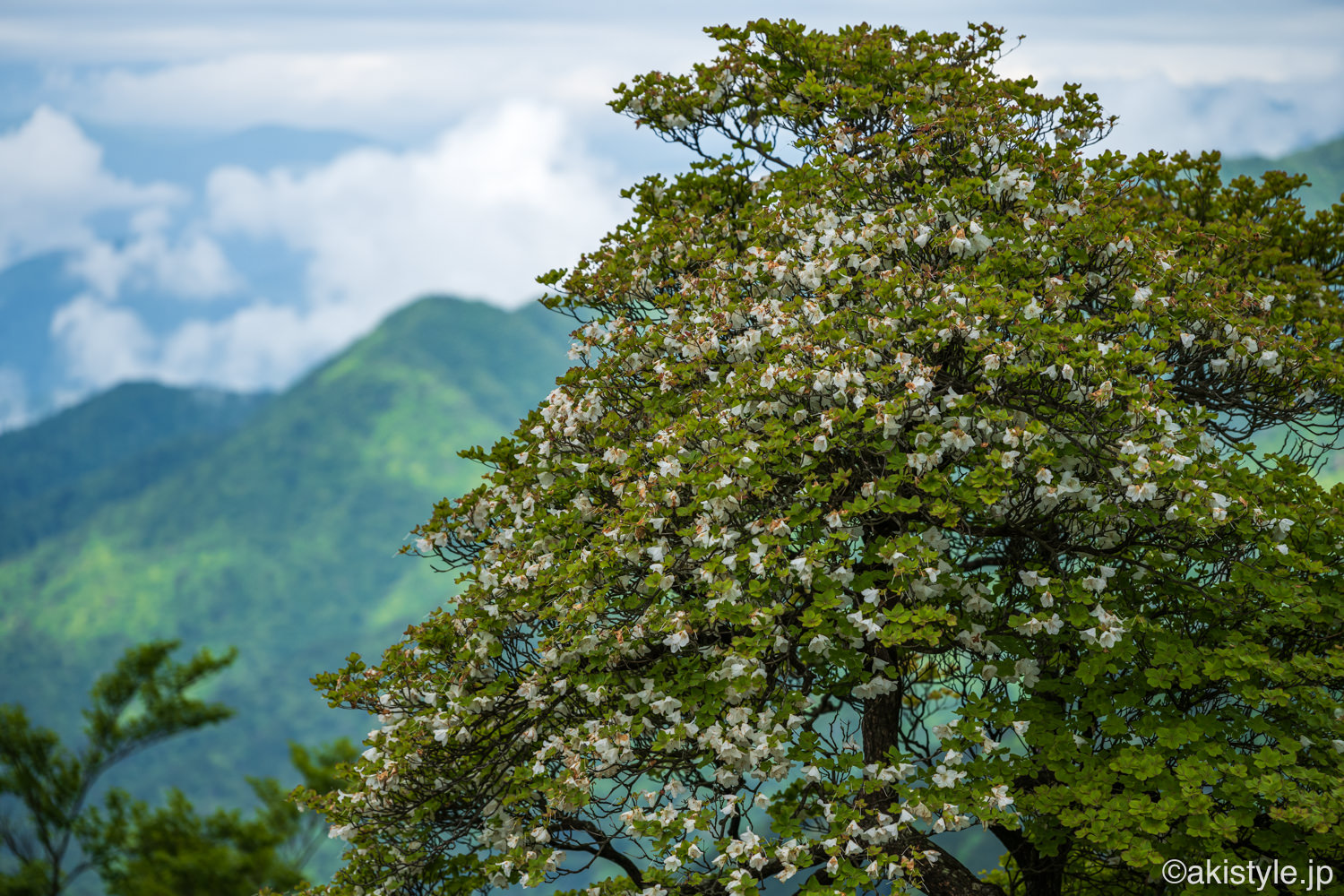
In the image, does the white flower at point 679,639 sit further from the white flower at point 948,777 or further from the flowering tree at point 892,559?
the white flower at point 948,777

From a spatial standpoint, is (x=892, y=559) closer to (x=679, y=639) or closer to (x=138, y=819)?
(x=679, y=639)

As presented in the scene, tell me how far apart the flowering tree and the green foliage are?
21.4 m

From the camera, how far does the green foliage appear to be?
2864cm

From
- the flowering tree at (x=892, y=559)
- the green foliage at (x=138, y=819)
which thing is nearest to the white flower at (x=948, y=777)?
the flowering tree at (x=892, y=559)

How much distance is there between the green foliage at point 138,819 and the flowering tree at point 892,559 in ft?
70.4

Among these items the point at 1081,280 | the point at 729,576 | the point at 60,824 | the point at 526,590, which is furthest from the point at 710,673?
the point at 60,824

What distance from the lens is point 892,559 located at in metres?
7.19

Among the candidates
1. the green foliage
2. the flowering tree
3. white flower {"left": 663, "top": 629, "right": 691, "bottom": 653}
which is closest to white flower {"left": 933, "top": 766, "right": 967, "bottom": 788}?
the flowering tree

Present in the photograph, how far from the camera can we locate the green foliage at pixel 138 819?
28.6 m

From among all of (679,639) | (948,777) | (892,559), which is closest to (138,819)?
(679,639)

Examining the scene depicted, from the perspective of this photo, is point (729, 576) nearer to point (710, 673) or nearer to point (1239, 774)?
point (710, 673)

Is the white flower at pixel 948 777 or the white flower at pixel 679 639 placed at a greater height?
the white flower at pixel 679 639

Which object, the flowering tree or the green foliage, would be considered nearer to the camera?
the flowering tree

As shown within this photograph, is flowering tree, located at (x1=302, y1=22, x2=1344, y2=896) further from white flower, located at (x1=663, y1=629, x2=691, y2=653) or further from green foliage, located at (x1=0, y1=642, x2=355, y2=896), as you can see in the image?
green foliage, located at (x1=0, y1=642, x2=355, y2=896)
